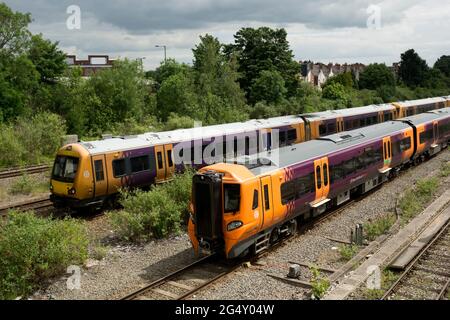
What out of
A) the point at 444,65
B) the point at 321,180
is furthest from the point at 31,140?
the point at 444,65

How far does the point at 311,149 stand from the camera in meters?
15.8

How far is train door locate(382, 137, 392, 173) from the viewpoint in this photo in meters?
20.4

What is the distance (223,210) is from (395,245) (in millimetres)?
5200

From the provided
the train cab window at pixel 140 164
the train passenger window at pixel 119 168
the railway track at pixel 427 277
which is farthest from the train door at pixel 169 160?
the railway track at pixel 427 277

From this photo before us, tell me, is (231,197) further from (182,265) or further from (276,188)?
(182,265)

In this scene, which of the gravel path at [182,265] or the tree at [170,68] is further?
the tree at [170,68]

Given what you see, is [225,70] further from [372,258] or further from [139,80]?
[372,258]

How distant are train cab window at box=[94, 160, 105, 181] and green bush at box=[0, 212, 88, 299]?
483 cm

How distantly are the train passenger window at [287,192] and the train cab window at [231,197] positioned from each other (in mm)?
2029

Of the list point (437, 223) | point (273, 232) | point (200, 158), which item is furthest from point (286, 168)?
point (200, 158)

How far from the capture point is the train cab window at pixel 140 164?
58.9ft

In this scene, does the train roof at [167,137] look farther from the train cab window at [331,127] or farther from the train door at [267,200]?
the train door at [267,200]

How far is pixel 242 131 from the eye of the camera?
22688 mm

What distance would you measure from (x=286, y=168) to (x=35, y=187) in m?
13.5
